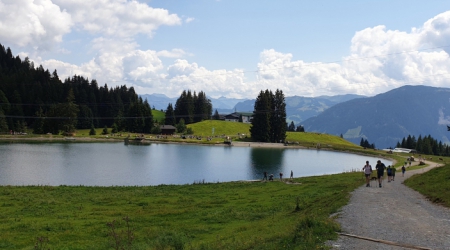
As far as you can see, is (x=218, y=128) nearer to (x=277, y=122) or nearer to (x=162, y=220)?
(x=277, y=122)

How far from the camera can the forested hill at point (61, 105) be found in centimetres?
12975

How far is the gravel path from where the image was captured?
37.9ft

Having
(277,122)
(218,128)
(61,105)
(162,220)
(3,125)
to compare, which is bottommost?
(162,220)

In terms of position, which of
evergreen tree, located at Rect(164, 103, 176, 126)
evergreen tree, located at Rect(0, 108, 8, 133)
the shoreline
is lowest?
the shoreline

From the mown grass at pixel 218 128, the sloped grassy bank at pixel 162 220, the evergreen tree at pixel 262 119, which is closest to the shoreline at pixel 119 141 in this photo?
the evergreen tree at pixel 262 119

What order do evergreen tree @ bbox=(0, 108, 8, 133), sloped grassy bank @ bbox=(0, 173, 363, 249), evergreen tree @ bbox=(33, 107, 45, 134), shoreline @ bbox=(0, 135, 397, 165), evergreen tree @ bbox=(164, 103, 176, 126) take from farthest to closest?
evergreen tree @ bbox=(164, 103, 176, 126), evergreen tree @ bbox=(33, 107, 45, 134), evergreen tree @ bbox=(0, 108, 8, 133), shoreline @ bbox=(0, 135, 397, 165), sloped grassy bank @ bbox=(0, 173, 363, 249)

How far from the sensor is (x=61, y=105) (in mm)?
131250

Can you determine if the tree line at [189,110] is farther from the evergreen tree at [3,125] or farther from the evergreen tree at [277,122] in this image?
the evergreen tree at [3,125]

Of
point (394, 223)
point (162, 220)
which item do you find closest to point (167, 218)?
point (162, 220)

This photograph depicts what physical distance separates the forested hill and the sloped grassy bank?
344 ft

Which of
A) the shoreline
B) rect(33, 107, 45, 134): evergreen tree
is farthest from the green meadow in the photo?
rect(33, 107, 45, 134): evergreen tree

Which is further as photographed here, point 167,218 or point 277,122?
point 277,122

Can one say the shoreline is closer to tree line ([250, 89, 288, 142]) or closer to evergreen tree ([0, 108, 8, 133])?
tree line ([250, 89, 288, 142])

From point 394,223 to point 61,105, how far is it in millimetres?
134228
